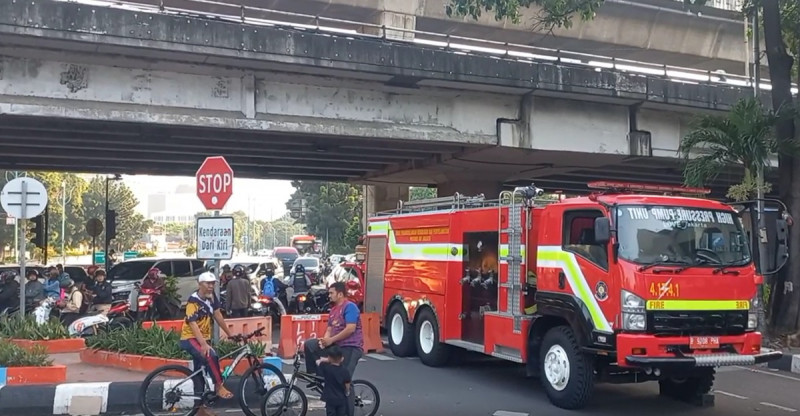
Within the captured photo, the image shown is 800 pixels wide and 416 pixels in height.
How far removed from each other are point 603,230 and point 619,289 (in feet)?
2.26

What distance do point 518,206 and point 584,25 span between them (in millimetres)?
19473

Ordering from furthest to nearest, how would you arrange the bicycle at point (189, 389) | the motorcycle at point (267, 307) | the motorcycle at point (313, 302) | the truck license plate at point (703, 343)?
the motorcycle at point (313, 302) → the motorcycle at point (267, 307) → the truck license plate at point (703, 343) → the bicycle at point (189, 389)

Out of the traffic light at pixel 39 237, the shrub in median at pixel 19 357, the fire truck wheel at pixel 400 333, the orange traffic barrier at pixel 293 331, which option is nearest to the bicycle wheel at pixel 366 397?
the shrub in median at pixel 19 357

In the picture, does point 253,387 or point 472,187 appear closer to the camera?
point 253,387

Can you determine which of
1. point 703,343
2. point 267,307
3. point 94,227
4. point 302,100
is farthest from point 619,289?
point 94,227

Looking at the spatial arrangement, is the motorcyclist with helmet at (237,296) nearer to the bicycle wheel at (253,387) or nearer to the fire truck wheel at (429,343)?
the fire truck wheel at (429,343)

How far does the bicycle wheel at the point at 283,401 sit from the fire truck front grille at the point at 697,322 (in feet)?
12.8

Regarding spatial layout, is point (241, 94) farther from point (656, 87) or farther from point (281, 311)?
point (656, 87)

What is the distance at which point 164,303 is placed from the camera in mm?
16578

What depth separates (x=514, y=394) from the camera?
10.6 metres

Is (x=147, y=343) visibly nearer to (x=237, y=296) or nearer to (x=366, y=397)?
(x=366, y=397)

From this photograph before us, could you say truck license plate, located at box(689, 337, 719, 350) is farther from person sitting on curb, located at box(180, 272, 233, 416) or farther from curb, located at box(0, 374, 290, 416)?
curb, located at box(0, 374, 290, 416)

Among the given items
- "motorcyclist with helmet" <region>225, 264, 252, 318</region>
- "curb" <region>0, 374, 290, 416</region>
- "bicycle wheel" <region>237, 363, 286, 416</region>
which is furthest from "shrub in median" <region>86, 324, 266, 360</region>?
"motorcyclist with helmet" <region>225, 264, 252, 318</region>

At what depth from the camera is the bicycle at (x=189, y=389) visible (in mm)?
8375
